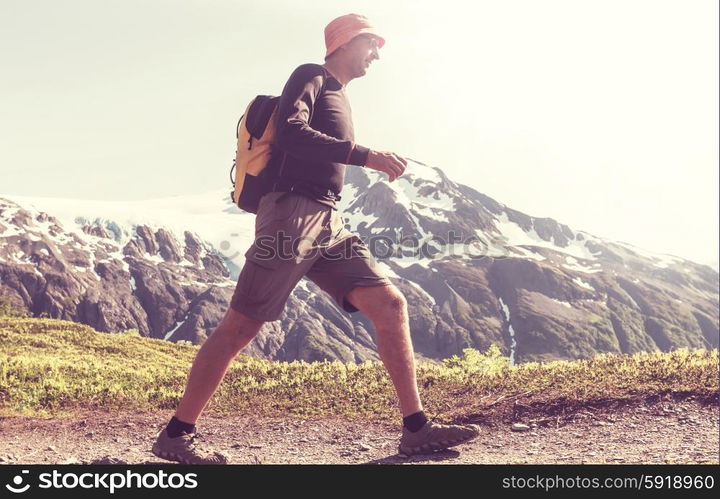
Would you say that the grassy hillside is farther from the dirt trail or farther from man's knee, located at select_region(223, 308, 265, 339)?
man's knee, located at select_region(223, 308, 265, 339)

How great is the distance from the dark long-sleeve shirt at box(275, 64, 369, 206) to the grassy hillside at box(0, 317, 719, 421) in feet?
12.9

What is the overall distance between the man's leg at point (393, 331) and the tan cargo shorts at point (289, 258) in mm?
103

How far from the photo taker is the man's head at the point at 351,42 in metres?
5.98

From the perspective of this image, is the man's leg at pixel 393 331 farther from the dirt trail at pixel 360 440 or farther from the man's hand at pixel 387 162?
the man's hand at pixel 387 162

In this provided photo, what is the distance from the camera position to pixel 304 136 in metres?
5.40

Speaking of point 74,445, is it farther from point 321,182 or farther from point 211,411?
point 321,182

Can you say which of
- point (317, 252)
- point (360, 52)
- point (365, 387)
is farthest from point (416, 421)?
point (365, 387)

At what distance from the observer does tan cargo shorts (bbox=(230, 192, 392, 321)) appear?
5.48 m

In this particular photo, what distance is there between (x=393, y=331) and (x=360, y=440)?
6.96 ft

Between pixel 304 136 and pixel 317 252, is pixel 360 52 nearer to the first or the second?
A: pixel 304 136
